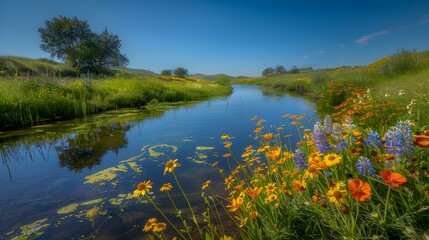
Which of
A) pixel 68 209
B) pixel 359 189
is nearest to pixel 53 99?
pixel 68 209

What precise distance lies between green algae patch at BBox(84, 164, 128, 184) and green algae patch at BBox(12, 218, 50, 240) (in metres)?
0.95

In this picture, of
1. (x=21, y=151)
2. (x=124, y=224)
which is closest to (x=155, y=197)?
(x=124, y=224)

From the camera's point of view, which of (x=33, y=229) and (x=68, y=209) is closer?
(x=33, y=229)

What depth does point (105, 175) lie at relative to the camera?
3615 millimetres

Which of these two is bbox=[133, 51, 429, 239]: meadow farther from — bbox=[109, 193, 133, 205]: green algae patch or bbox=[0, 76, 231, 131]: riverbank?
bbox=[0, 76, 231, 131]: riverbank

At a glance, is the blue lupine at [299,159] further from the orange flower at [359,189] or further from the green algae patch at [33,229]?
the green algae patch at [33,229]

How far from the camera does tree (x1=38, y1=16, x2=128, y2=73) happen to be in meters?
35.4

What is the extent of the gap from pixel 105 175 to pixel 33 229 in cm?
130

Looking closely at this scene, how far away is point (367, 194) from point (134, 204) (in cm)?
263

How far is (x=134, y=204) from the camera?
2.79 metres

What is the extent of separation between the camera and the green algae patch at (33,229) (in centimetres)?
224

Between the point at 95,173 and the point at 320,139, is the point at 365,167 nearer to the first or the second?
the point at 320,139

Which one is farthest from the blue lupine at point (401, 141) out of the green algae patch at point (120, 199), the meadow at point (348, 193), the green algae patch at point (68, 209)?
the green algae patch at point (68, 209)

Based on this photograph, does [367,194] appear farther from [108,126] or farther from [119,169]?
[108,126]
